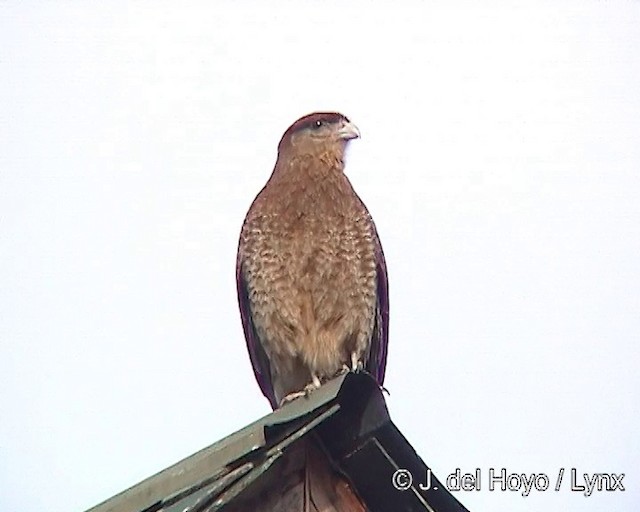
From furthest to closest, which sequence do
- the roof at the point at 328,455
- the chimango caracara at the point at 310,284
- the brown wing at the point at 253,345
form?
the brown wing at the point at 253,345 < the chimango caracara at the point at 310,284 < the roof at the point at 328,455

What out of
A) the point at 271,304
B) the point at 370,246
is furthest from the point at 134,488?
the point at 370,246

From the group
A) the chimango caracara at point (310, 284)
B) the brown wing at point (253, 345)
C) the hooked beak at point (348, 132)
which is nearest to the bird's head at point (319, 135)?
the hooked beak at point (348, 132)

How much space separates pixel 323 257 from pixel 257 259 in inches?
10.1

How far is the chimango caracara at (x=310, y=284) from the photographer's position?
3.54 meters

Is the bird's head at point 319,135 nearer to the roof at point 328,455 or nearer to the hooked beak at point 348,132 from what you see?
the hooked beak at point 348,132

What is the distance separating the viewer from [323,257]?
3525mm

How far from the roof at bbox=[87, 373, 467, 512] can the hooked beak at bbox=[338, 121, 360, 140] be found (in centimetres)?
192

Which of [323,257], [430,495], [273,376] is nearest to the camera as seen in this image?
[430,495]

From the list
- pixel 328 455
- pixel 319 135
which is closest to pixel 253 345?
pixel 319 135

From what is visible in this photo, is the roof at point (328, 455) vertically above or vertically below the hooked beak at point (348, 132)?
below

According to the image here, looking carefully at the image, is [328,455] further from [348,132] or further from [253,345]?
[348,132]

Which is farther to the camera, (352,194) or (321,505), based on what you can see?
(352,194)

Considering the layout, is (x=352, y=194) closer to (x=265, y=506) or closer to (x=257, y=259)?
(x=257, y=259)

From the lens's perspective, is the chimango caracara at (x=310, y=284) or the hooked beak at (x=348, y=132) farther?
the hooked beak at (x=348, y=132)
